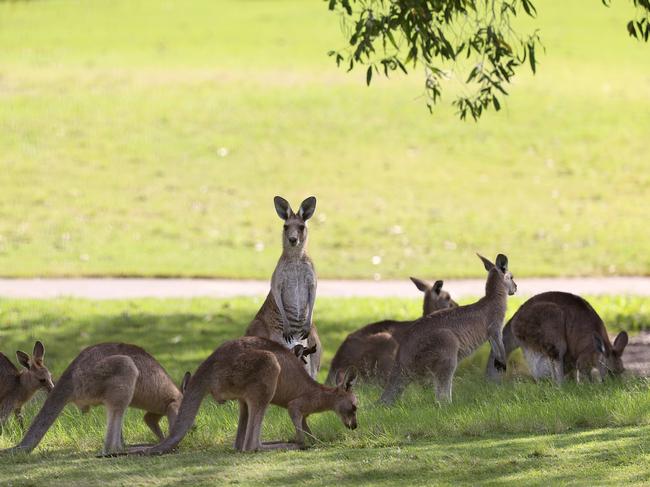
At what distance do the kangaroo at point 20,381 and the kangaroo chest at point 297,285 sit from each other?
2.11 m

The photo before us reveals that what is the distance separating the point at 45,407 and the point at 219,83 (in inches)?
1008

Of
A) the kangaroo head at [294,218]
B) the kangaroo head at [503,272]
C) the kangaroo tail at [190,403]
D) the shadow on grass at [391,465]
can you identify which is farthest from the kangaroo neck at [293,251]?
the shadow on grass at [391,465]

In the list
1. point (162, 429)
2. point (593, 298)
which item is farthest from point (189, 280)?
point (162, 429)

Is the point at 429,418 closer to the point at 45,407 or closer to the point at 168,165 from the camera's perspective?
the point at 45,407

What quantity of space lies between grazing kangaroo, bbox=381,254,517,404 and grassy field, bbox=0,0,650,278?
383 inches

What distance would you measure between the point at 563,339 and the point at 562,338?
0.02m

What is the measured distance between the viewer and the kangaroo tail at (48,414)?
27.0ft

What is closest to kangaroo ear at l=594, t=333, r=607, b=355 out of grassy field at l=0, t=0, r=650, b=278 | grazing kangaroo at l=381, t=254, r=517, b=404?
grazing kangaroo at l=381, t=254, r=517, b=404

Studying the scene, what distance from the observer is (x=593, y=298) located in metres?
17.3

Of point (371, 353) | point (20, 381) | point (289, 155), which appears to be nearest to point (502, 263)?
point (371, 353)

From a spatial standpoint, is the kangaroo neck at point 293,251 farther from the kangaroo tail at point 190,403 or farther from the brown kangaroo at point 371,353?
the kangaroo tail at point 190,403

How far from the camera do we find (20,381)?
30.6ft

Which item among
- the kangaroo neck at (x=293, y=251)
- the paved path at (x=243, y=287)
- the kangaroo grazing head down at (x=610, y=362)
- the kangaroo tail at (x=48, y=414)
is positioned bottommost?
the kangaroo tail at (x=48, y=414)

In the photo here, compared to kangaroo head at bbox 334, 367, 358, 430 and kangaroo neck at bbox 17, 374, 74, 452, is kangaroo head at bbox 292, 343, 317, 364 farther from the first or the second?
kangaroo neck at bbox 17, 374, 74, 452
